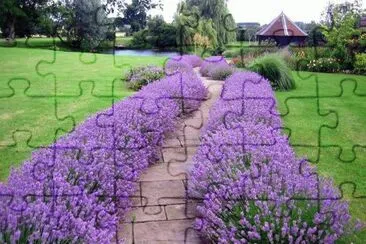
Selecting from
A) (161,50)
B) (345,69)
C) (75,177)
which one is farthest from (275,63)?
(75,177)

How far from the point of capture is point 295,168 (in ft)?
14.9

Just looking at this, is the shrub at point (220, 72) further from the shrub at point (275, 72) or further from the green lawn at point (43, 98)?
the green lawn at point (43, 98)

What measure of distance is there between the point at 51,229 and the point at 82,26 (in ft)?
40.5

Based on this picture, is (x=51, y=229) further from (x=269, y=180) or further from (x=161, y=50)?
(x=161, y=50)

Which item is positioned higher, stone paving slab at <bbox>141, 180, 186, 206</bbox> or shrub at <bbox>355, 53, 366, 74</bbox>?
shrub at <bbox>355, 53, 366, 74</bbox>

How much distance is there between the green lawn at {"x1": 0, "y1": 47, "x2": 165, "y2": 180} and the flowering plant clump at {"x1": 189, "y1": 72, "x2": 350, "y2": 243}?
299cm

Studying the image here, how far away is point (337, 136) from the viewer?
832cm

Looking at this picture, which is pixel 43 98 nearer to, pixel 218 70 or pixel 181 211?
pixel 218 70

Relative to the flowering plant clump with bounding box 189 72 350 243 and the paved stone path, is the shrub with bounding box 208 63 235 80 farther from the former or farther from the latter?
the flowering plant clump with bounding box 189 72 350 243

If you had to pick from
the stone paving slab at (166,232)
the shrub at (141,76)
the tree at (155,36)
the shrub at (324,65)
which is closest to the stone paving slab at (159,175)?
the stone paving slab at (166,232)

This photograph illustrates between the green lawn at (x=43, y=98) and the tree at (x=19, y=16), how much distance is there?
1358 millimetres

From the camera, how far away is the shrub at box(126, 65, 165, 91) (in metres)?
13.9

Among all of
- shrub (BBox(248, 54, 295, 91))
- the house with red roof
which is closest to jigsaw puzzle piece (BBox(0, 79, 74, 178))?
shrub (BBox(248, 54, 295, 91))

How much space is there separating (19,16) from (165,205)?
14246 mm
